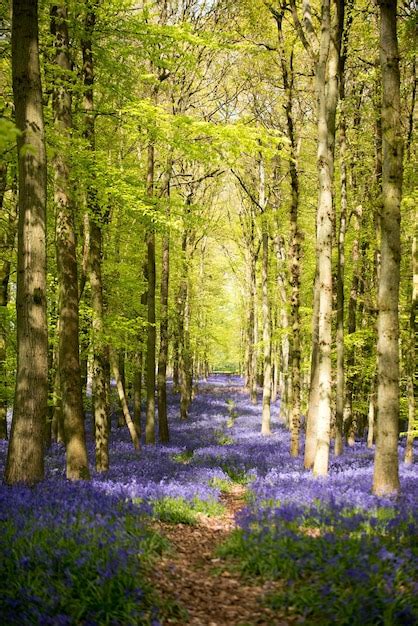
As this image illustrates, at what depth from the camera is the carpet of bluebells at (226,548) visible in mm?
4590

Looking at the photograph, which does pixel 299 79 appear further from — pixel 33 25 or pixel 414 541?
pixel 414 541

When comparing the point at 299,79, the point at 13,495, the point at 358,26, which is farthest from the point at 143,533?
the point at 299,79

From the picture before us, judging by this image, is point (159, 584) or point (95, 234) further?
point (95, 234)

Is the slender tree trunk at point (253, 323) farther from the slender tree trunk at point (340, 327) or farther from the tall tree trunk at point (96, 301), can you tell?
the tall tree trunk at point (96, 301)

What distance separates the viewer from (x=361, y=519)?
22.7 ft

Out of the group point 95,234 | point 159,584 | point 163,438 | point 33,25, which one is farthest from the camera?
point 163,438

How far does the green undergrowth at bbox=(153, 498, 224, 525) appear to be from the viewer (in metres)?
8.29

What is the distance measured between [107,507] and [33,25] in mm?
7235

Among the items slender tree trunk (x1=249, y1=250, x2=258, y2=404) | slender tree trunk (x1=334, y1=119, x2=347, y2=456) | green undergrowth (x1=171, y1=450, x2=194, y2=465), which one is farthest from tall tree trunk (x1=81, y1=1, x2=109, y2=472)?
Answer: slender tree trunk (x1=249, y1=250, x2=258, y2=404)

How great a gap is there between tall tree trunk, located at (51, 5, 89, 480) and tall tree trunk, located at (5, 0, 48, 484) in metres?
1.73

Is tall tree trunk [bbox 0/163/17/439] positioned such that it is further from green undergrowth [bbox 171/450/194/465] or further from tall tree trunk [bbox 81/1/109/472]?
green undergrowth [bbox 171/450/194/465]

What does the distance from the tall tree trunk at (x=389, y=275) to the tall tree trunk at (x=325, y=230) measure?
188 cm

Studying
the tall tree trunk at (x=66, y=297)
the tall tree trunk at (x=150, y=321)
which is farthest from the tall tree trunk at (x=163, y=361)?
the tall tree trunk at (x=66, y=297)

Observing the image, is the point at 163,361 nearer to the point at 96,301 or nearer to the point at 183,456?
the point at 183,456
